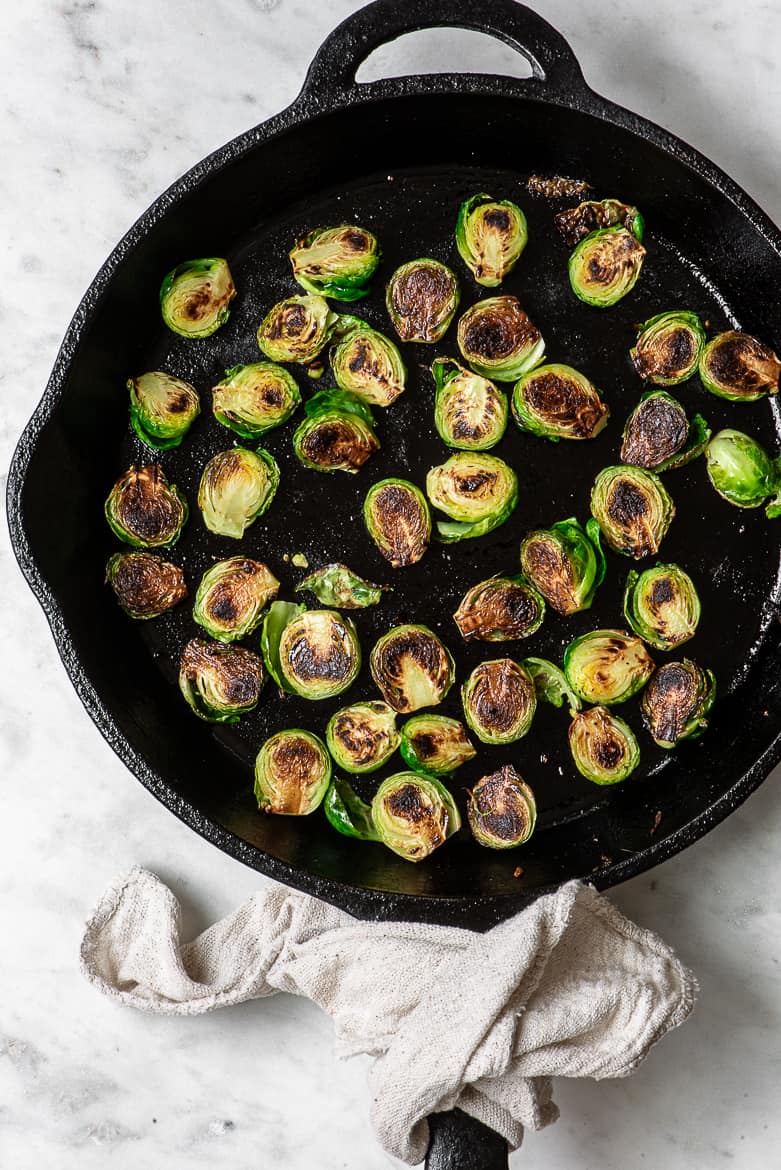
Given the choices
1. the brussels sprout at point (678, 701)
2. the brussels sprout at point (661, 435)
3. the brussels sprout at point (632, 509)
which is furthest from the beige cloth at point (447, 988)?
the brussels sprout at point (661, 435)

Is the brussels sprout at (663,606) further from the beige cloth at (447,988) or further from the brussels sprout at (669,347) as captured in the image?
the beige cloth at (447,988)

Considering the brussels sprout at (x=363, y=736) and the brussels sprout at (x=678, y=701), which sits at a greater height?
the brussels sprout at (x=678, y=701)

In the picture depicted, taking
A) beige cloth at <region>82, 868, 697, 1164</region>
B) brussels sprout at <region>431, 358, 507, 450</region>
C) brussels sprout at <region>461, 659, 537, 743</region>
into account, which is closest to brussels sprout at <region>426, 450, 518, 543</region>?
brussels sprout at <region>431, 358, 507, 450</region>

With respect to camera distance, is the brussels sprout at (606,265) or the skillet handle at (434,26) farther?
the brussels sprout at (606,265)

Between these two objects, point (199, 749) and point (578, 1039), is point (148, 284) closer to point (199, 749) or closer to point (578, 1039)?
point (199, 749)

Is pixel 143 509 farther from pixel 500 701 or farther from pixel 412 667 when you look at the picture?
pixel 500 701

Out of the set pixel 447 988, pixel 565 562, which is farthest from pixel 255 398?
pixel 447 988
